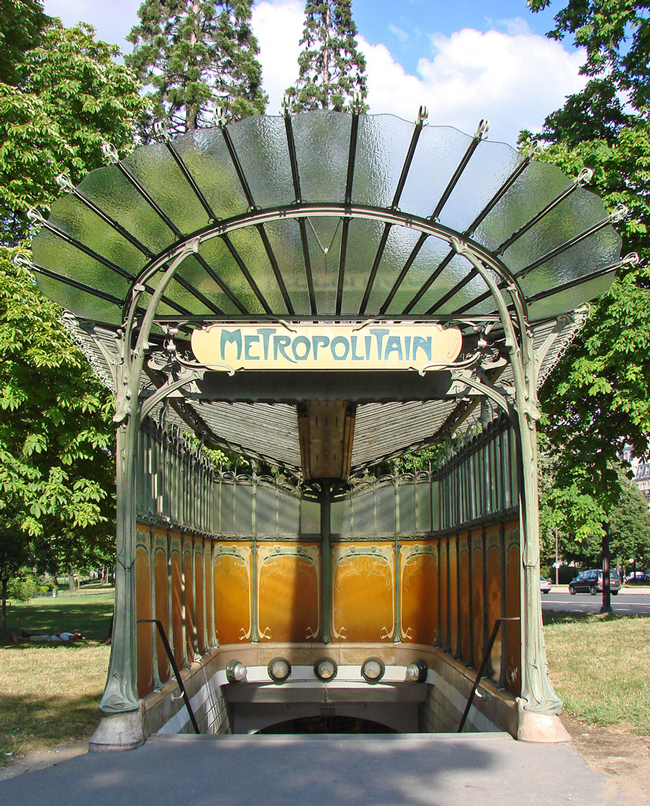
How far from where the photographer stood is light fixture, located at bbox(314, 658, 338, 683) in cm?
1277

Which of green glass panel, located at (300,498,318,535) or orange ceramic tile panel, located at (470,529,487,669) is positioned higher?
green glass panel, located at (300,498,318,535)

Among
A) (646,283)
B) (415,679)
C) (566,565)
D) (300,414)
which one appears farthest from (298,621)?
(566,565)

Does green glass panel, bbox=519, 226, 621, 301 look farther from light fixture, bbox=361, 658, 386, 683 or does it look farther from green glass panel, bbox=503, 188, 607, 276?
light fixture, bbox=361, 658, 386, 683

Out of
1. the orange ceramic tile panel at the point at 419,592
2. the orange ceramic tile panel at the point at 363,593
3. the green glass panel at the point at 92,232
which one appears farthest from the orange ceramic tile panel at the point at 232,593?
the green glass panel at the point at 92,232

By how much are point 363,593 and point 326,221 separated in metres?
8.31

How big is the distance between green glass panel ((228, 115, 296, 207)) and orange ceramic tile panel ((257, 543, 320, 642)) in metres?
8.30

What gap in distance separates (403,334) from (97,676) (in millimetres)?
6771

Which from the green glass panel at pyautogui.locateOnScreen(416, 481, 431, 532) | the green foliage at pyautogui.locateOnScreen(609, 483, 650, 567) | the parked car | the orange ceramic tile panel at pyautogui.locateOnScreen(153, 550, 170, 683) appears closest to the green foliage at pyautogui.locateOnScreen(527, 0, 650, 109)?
the green glass panel at pyautogui.locateOnScreen(416, 481, 431, 532)

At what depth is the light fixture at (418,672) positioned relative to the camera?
1234cm

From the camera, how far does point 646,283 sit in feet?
56.5

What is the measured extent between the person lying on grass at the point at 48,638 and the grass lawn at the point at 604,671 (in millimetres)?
11075

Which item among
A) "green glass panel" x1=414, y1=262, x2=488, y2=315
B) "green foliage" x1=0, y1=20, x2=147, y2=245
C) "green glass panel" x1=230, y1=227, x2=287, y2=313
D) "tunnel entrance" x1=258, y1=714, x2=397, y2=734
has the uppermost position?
"green foliage" x1=0, y1=20, x2=147, y2=245

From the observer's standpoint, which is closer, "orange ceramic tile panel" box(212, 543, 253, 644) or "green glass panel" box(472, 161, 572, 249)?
"green glass panel" box(472, 161, 572, 249)

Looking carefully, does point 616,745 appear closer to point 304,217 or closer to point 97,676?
point 304,217
